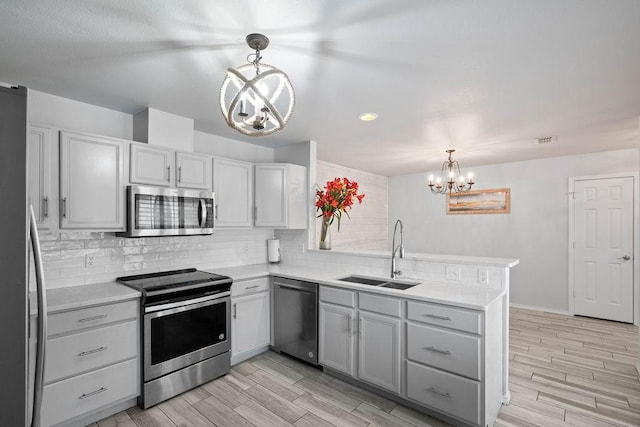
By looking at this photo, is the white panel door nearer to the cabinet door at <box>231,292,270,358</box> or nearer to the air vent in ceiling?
the air vent in ceiling

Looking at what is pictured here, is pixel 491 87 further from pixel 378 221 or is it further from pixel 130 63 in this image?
pixel 378 221

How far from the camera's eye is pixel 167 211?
9.24 feet

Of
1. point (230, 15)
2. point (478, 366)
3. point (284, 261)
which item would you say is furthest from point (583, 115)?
point (284, 261)

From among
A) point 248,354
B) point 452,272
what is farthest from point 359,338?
point 248,354

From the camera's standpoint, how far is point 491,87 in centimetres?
243

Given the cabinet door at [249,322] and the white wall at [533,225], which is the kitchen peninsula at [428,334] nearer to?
the cabinet door at [249,322]

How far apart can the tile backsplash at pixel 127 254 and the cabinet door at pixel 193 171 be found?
24.5 inches

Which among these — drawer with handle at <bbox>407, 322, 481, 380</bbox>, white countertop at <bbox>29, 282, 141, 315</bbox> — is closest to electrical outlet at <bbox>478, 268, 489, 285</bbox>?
drawer with handle at <bbox>407, 322, 481, 380</bbox>

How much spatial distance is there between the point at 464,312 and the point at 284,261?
2.45m

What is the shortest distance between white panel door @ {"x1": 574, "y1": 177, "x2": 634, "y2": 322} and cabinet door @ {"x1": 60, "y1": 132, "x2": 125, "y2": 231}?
5.93 metres

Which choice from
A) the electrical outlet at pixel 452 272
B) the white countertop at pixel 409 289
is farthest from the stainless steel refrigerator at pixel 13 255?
the electrical outlet at pixel 452 272

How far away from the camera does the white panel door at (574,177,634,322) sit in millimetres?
4422

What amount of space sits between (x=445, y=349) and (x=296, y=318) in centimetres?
148

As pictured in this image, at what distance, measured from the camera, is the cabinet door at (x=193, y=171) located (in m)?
2.99
